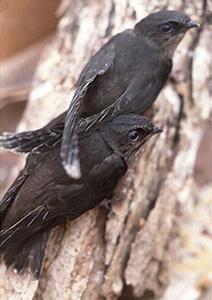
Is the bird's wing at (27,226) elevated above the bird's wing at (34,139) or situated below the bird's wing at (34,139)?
below

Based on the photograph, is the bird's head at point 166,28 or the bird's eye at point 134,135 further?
the bird's head at point 166,28

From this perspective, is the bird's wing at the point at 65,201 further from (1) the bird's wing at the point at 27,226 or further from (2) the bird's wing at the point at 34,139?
(2) the bird's wing at the point at 34,139

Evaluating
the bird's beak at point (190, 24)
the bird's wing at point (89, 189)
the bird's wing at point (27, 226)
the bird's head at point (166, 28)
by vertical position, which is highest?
the bird's head at point (166, 28)

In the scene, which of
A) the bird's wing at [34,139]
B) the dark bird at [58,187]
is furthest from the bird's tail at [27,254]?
the bird's wing at [34,139]

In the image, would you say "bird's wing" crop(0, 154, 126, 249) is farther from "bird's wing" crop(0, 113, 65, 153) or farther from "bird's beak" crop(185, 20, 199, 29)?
"bird's beak" crop(185, 20, 199, 29)

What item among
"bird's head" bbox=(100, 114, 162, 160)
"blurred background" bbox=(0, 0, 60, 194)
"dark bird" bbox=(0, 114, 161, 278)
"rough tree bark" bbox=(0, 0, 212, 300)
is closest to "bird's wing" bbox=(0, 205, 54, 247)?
"dark bird" bbox=(0, 114, 161, 278)

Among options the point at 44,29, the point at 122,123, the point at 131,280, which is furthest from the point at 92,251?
the point at 44,29

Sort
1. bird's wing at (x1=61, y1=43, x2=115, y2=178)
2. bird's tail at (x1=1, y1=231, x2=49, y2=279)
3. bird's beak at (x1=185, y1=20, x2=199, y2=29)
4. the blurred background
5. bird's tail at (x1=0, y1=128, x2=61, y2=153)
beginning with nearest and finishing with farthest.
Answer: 1. bird's wing at (x1=61, y1=43, x2=115, y2=178)
2. bird's tail at (x1=0, y1=128, x2=61, y2=153)
3. bird's tail at (x1=1, y1=231, x2=49, y2=279)
4. bird's beak at (x1=185, y1=20, x2=199, y2=29)
5. the blurred background
